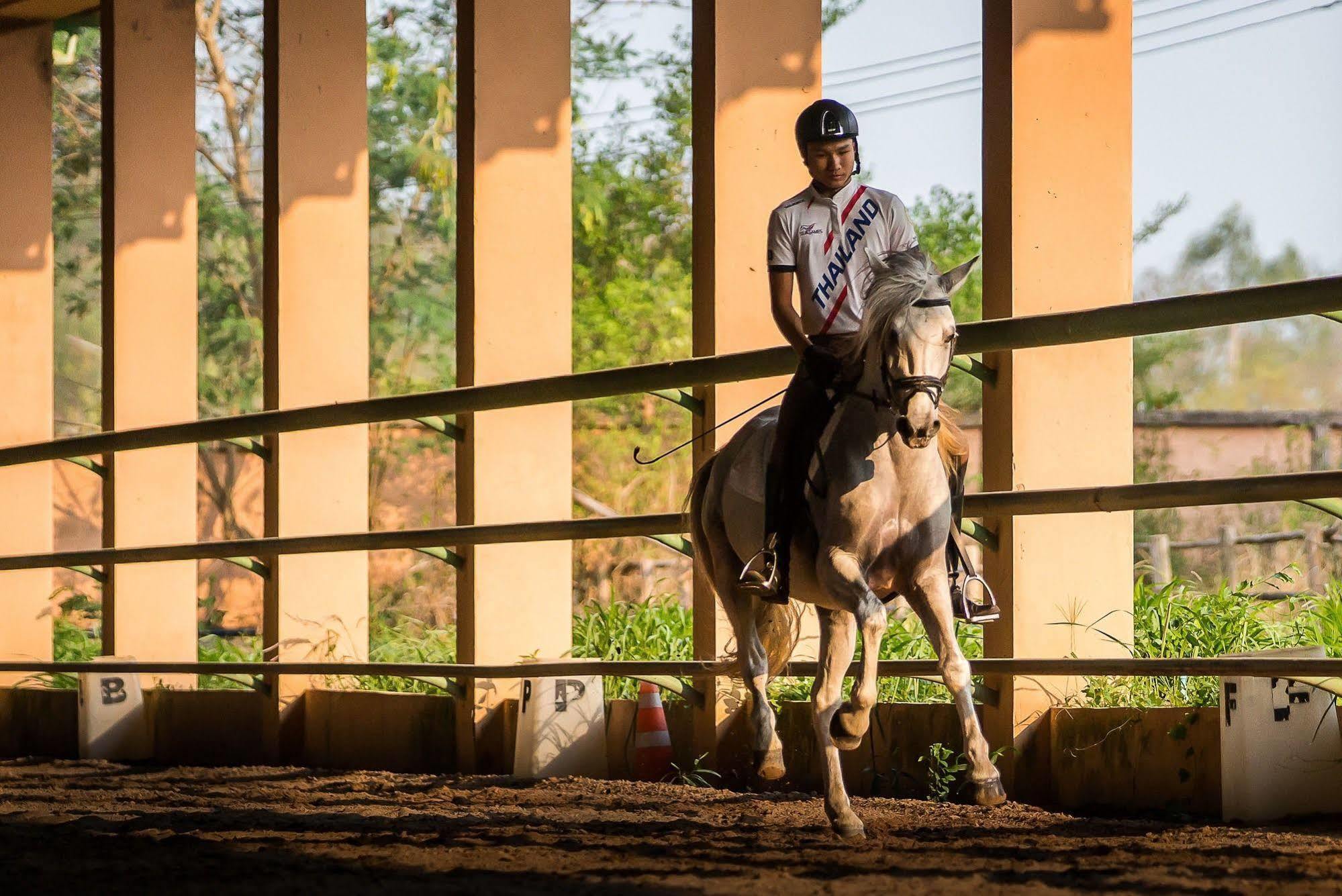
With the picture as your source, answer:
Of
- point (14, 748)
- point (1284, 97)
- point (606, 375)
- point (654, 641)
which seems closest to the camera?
point (606, 375)

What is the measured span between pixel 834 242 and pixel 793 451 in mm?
624

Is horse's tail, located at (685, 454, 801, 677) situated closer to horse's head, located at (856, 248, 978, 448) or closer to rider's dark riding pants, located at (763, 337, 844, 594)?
rider's dark riding pants, located at (763, 337, 844, 594)

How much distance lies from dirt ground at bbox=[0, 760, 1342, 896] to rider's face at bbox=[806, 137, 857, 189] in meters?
1.89

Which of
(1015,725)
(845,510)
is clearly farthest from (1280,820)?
(845,510)

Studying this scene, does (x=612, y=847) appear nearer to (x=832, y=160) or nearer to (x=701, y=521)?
(x=701, y=521)

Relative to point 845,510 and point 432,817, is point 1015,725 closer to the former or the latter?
point 845,510

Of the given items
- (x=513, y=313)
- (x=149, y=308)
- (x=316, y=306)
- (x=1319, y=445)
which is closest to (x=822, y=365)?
(x=513, y=313)

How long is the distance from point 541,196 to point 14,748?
16.3 feet

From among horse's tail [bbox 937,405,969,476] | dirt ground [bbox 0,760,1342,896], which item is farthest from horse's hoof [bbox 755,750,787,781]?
horse's tail [bbox 937,405,969,476]

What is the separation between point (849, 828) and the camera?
4621 millimetres

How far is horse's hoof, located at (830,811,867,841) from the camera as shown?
4.61 m

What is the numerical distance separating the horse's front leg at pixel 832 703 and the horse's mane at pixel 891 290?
A: 33.8 inches

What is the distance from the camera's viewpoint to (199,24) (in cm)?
2170

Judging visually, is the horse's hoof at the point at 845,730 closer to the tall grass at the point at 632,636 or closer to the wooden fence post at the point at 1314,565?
the tall grass at the point at 632,636
